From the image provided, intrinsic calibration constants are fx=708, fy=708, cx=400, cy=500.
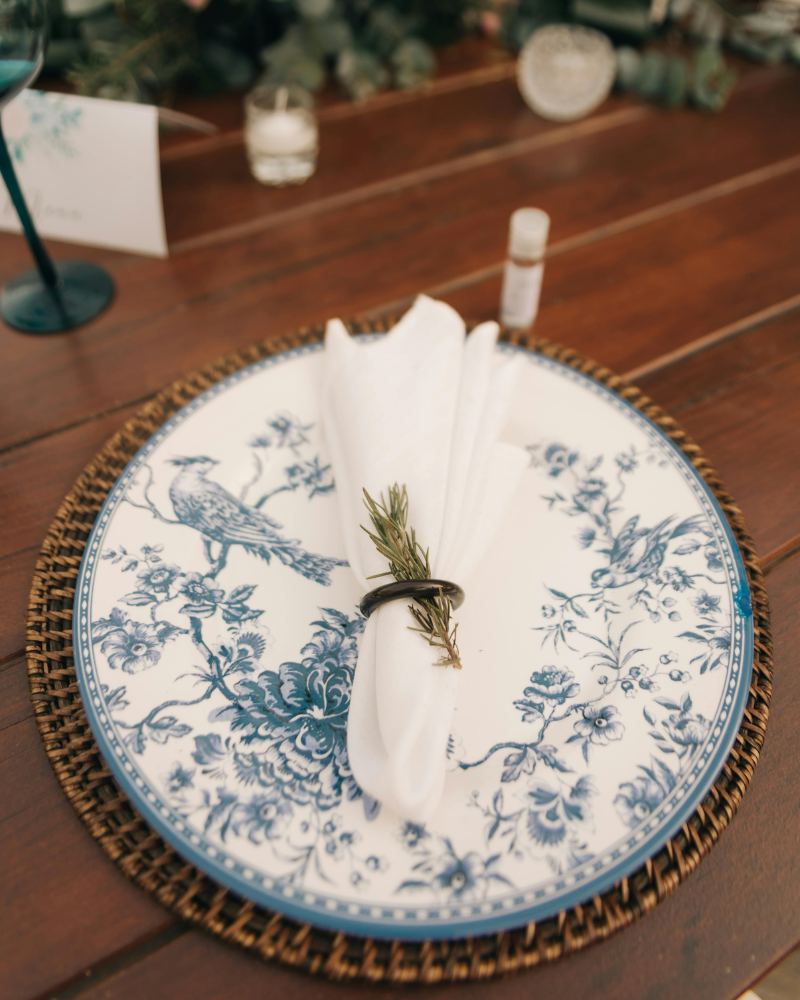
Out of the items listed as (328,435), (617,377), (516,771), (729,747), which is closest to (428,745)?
(516,771)

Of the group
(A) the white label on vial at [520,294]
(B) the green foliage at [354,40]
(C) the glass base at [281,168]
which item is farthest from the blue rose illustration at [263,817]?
(B) the green foliage at [354,40]

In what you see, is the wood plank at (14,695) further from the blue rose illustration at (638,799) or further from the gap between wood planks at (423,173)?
the gap between wood planks at (423,173)

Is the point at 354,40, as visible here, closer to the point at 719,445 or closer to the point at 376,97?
the point at 376,97

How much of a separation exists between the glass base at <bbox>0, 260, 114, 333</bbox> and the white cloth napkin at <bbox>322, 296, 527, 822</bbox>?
334 mm

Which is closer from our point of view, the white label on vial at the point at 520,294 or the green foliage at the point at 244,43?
the white label on vial at the point at 520,294

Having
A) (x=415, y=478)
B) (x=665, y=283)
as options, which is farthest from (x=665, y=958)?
(x=665, y=283)

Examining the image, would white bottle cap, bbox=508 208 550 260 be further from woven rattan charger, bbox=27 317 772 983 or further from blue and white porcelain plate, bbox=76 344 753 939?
woven rattan charger, bbox=27 317 772 983

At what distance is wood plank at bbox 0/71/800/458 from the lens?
2.61 feet

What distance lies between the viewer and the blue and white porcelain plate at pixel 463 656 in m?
0.44

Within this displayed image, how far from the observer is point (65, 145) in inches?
32.9

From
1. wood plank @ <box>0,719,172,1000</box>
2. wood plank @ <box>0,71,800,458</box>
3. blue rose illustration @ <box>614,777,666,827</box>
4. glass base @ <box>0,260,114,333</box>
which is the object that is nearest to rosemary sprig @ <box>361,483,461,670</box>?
blue rose illustration @ <box>614,777,666,827</box>

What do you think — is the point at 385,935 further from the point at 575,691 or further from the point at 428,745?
the point at 575,691

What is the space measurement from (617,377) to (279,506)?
1.24ft

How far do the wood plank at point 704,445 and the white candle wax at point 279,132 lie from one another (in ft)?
1.60
